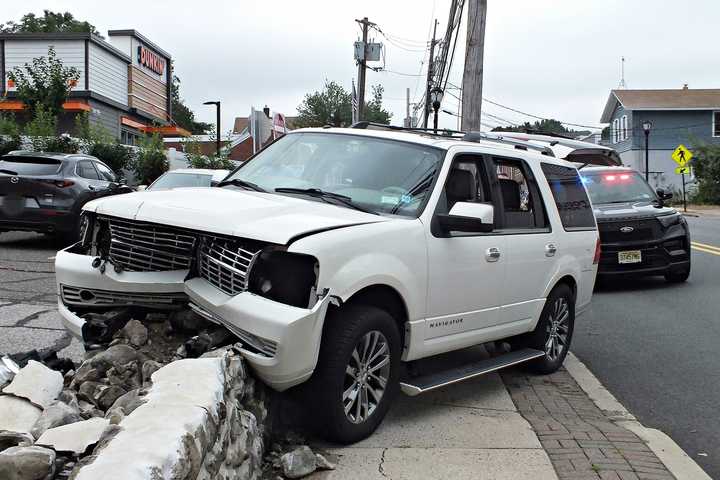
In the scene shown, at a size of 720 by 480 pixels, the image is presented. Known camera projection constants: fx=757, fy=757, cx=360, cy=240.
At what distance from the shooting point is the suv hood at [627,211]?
448 inches

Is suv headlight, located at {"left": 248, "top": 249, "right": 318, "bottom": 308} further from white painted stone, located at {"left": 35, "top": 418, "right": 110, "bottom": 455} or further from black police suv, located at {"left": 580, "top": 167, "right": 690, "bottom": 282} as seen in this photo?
black police suv, located at {"left": 580, "top": 167, "right": 690, "bottom": 282}

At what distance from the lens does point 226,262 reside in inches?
169

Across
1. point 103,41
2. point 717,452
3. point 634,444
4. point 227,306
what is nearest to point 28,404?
point 227,306

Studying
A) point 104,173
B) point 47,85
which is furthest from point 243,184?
point 47,85

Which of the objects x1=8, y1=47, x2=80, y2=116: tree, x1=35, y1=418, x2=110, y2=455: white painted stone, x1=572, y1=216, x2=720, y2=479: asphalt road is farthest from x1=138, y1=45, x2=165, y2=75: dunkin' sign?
x1=35, y1=418, x2=110, y2=455: white painted stone

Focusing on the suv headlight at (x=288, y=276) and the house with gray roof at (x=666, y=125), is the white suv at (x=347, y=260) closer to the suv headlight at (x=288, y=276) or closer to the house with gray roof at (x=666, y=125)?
the suv headlight at (x=288, y=276)

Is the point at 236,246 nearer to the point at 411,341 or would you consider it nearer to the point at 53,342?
the point at 411,341

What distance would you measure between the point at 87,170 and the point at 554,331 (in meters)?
9.29

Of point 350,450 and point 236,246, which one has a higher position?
point 236,246

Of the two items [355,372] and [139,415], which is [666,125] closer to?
[355,372]

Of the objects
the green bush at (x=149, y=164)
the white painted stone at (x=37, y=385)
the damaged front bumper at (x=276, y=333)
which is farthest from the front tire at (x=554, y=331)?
the green bush at (x=149, y=164)

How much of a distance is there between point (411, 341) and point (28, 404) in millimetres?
2289

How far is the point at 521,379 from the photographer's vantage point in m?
6.61

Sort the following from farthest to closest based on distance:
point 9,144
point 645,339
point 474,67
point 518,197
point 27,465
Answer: point 9,144 < point 474,67 < point 645,339 < point 518,197 < point 27,465
